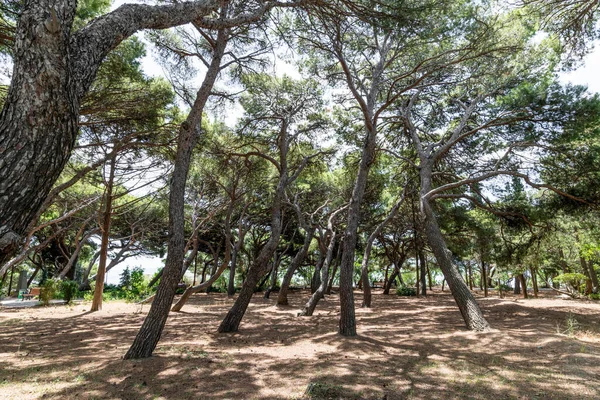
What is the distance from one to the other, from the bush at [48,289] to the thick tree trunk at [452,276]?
520 inches

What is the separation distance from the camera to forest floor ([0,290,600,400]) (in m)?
3.57

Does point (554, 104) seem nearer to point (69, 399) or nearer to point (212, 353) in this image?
point (212, 353)

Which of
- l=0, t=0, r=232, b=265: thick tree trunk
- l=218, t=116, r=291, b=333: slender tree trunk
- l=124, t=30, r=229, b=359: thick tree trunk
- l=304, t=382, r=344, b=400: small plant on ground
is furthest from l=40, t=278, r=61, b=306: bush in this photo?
l=0, t=0, r=232, b=265: thick tree trunk

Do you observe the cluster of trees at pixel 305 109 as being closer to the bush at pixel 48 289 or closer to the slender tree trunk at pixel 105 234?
the slender tree trunk at pixel 105 234

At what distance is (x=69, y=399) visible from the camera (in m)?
3.33

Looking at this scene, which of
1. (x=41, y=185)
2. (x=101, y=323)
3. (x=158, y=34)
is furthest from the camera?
(x=101, y=323)

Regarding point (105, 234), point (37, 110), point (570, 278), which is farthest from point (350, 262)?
point (570, 278)

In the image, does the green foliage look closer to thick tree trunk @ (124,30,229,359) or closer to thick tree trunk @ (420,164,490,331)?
thick tree trunk @ (420,164,490,331)

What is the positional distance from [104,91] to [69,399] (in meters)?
5.52

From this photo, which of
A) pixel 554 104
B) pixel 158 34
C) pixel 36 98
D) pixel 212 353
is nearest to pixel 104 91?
pixel 158 34

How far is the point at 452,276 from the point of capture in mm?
7203

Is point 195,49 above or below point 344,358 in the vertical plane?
above

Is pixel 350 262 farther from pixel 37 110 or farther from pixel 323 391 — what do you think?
pixel 37 110

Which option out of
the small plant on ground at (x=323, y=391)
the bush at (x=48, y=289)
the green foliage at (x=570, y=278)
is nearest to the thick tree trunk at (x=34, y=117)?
the small plant on ground at (x=323, y=391)
